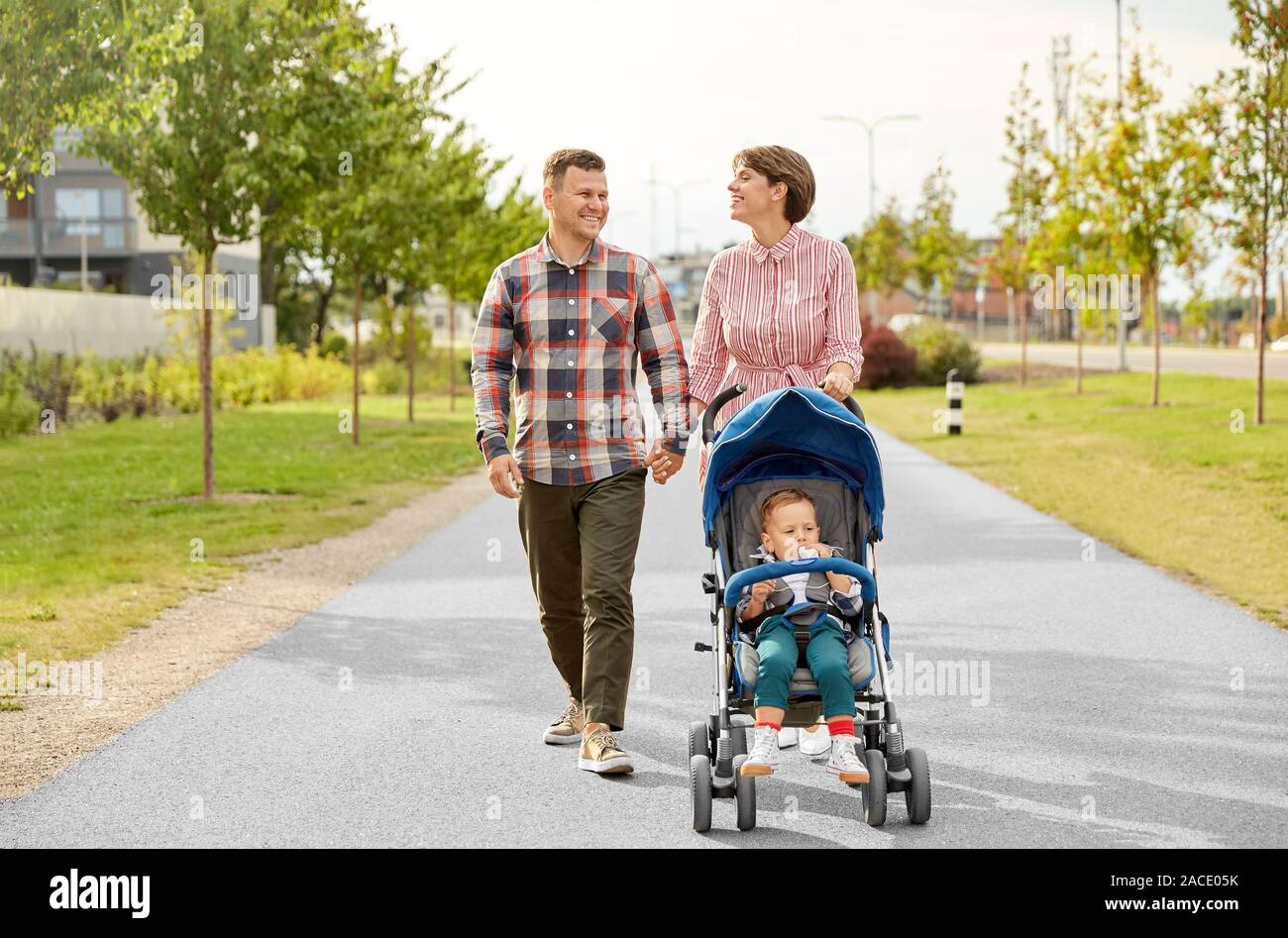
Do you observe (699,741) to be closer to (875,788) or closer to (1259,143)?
(875,788)

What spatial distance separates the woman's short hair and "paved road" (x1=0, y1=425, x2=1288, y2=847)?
2061mm

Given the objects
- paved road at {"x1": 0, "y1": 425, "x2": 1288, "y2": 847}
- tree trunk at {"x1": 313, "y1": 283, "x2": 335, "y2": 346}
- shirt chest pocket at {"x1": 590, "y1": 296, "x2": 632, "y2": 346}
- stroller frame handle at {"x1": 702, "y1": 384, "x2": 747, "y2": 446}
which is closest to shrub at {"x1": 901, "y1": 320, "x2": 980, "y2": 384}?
tree trunk at {"x1": 313, "y1": 283, "x2": 335, "y2": 346}

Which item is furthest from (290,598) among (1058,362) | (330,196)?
(1058,362)

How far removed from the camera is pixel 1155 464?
1866 centimetres

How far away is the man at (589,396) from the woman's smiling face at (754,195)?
15.5 inches

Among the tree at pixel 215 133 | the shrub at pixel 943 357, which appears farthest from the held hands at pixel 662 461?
the shrub at pixel 943 357

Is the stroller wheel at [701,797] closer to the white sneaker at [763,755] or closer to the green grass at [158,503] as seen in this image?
the white sneaker at [763,755]

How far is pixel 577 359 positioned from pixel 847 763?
178 centimetres

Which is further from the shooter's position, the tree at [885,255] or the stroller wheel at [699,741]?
the tree at [885,255]

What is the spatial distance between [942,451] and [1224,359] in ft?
85.9

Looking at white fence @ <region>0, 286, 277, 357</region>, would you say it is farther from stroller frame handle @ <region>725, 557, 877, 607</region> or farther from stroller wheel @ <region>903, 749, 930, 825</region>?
stroller wheel @ <region>903, 749, 930, 825</region>

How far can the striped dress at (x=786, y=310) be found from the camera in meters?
5.86

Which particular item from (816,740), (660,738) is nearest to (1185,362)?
(660,738)
